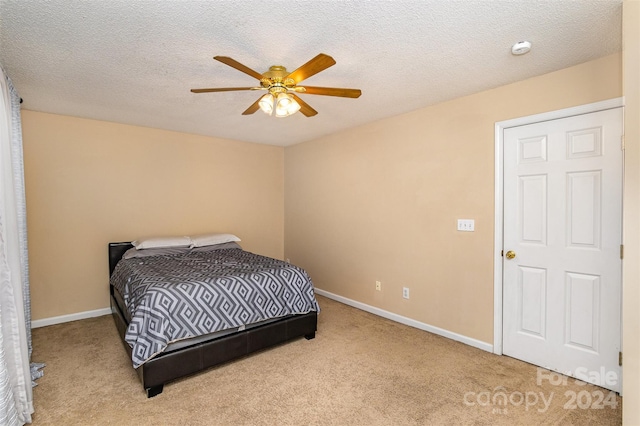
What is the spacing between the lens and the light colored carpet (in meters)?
1.94

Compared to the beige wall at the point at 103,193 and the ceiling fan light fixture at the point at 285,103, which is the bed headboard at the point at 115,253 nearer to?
the beige wall at the point at 103,193

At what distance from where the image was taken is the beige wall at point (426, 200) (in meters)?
2.63

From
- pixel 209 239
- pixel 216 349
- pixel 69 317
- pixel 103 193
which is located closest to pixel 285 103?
pixel 216 349

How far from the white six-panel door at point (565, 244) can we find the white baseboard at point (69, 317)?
176 inches

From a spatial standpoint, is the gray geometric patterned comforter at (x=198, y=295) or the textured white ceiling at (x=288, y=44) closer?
the textured white ceiling at (x=288, y=44)

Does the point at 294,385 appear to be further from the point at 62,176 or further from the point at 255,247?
the point at 62,176

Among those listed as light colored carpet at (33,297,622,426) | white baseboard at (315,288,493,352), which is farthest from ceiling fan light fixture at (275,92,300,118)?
white baseboard at (315,288,493,352)

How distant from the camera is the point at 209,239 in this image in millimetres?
4121

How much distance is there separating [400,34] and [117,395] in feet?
10.0

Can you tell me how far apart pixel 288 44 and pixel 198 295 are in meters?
1.95

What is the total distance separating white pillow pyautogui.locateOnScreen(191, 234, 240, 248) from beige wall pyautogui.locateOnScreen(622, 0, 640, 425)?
3.92m

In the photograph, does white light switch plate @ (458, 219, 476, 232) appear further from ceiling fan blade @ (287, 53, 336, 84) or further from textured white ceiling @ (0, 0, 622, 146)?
ceiling fan blade @ (287, 53, 336, 84)

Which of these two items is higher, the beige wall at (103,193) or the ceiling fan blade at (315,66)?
the ceiling fan blade at (315,66)

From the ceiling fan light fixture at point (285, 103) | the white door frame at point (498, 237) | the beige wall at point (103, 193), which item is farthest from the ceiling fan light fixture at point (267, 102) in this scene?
the beige wall at point (103, 193)
